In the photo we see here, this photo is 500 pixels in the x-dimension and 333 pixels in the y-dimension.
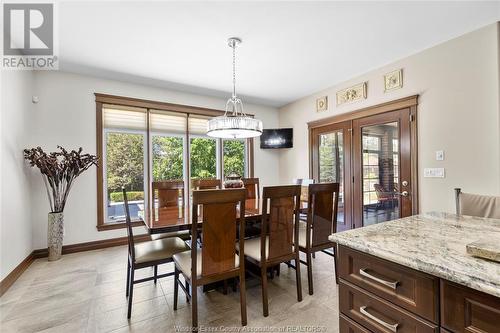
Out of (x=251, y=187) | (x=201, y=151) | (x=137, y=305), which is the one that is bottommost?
(x=137, y=305)

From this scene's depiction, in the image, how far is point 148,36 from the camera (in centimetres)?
268

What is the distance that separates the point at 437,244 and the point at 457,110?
259cm

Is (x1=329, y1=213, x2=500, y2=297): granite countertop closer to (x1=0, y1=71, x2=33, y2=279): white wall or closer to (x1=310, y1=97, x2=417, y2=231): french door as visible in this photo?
(x1=310, y1=97, x2=417, y2=231): french door

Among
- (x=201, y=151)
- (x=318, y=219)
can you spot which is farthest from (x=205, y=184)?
(x=318, y=219)

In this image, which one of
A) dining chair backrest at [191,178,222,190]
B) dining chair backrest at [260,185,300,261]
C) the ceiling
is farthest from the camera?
dining chair backrest at [191,178,222,190]

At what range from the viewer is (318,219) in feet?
7.91

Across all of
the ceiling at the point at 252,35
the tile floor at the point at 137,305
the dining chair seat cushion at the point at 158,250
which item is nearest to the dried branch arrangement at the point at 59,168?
the tile floor at the point at 137,305

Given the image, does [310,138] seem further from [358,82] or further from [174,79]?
[174,79]

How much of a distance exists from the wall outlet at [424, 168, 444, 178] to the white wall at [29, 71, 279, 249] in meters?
4.66

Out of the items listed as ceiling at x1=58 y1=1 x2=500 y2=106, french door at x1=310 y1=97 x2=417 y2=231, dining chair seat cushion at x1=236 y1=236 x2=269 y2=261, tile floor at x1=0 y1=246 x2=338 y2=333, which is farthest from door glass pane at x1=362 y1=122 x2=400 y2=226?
dining chair seat cushion at x1=236 y1=236 x2=269 y2=261

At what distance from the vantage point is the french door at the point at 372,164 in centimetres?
332

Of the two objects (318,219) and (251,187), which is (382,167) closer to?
(318,219)

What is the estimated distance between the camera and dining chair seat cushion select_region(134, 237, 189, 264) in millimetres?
2103

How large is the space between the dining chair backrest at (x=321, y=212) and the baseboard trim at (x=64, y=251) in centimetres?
305
